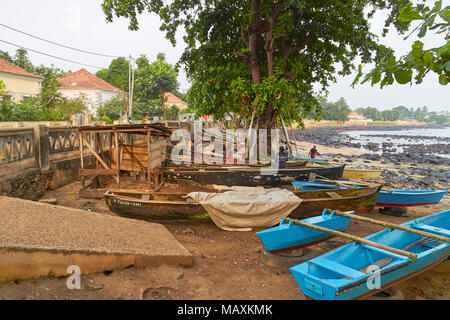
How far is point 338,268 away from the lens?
393cm

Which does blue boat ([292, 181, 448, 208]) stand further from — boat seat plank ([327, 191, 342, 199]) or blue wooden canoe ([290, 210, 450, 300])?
blue wooden canoe ([290, 210, 450, 300])

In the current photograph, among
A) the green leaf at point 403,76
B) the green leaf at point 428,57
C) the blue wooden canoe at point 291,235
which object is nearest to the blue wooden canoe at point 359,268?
the blue wooden canoe at point 291,235

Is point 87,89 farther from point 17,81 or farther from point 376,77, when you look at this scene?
point 376,77

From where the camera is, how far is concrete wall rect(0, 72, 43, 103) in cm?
2558

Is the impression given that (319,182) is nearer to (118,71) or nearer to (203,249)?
(203,249)

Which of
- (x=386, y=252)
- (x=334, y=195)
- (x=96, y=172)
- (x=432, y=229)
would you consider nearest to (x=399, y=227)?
(x=432, y=229)

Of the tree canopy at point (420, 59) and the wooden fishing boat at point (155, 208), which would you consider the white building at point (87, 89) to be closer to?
the wooden fishing boat at point (155, 208)

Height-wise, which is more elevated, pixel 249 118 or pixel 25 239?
pixel 249 118

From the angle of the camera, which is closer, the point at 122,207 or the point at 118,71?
the point at 122,207

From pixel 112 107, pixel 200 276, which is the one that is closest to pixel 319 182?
pixel 200 276

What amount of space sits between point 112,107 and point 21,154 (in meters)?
27.9

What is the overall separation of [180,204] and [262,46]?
10.9 metres

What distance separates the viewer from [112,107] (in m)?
33.7
